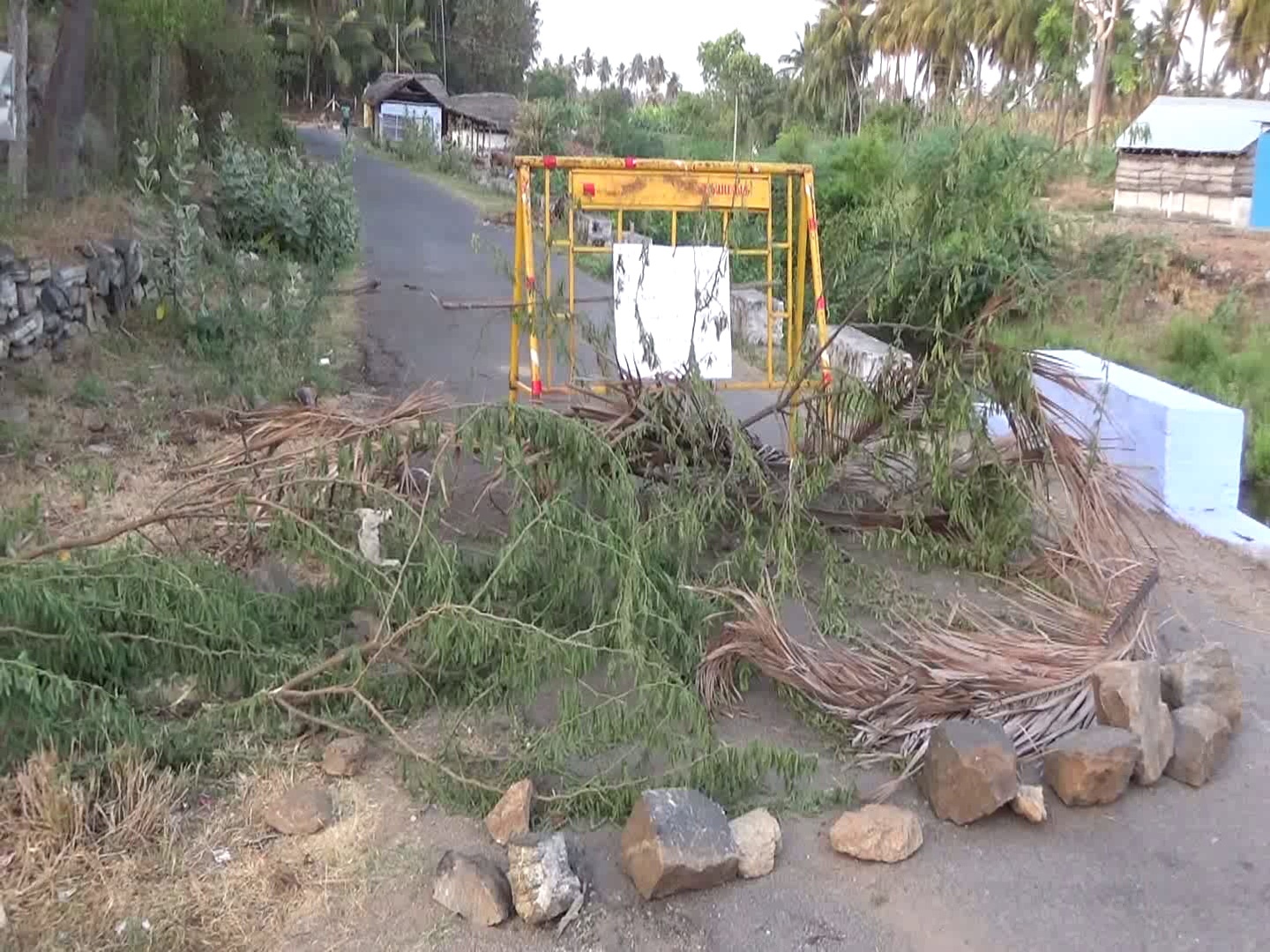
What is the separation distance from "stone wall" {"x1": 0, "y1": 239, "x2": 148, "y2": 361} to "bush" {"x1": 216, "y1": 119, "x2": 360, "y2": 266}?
3027mm

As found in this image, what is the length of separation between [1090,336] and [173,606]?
13.8 meters

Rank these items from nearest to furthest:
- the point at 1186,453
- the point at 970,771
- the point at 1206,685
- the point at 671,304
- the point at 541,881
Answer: the point at 541,881 < the point at 970,771 < the point at 1206,685 < the point at 671,304 < the point at 1186,453

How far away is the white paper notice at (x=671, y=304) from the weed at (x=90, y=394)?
3.62 m

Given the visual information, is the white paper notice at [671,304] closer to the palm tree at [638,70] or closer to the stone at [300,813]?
the stone at [300,813]

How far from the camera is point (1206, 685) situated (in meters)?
4.28

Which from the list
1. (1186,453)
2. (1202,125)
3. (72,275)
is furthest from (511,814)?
(1202,125)

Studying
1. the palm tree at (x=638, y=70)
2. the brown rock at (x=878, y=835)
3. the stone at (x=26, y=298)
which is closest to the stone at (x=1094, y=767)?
the brown rock at (x=878, y=835)

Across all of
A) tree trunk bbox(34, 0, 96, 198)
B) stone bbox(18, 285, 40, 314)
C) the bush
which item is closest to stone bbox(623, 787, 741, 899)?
stone bbox(18, 285, 40, 314)

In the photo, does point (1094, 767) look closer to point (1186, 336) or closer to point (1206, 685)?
point (1206, 685)

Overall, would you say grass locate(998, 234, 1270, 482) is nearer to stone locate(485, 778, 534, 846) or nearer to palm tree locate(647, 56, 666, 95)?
stone locate(485, 778, 534, 846)

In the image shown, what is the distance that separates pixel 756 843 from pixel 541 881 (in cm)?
63

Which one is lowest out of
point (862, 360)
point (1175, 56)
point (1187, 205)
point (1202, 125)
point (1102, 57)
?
point (862, 360)

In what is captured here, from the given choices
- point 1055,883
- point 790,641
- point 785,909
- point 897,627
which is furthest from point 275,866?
point 897,627

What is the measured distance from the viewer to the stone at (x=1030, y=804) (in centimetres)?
364
